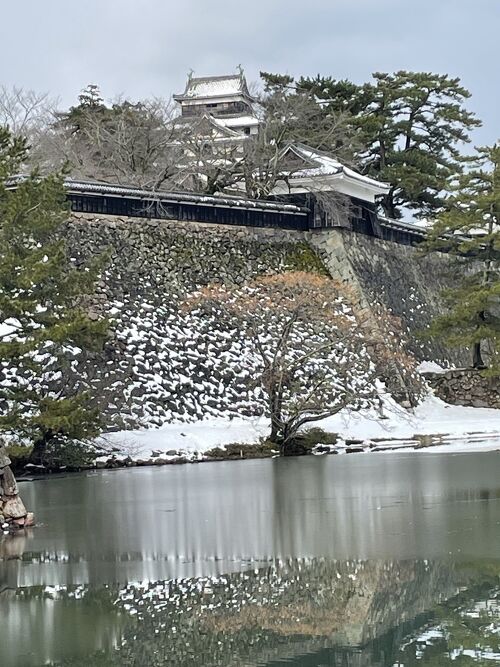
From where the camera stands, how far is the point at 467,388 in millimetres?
27766

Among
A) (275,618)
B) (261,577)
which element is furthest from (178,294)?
(275,618)

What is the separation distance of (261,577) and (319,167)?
21.6m

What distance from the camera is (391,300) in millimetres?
29359

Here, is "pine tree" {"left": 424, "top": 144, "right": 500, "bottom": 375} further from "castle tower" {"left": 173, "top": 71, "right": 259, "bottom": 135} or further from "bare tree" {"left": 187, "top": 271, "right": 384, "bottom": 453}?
"castle tower" {"left": 173, "top": 71, "right": 259, "bottom": 135}

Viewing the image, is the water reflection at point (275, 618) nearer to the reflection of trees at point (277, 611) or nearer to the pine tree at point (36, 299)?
the reflection of trees at point (277, 611)

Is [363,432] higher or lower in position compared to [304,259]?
lower

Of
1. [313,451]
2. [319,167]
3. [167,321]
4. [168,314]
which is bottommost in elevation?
[313,451]

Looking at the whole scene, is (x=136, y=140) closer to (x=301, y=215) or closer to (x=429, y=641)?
(x=301, y=215)

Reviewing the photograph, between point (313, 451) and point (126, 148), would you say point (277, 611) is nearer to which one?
point (313, 451)

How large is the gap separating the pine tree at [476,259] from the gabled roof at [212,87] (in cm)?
1954

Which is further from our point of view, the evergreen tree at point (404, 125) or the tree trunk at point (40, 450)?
the evergreen tree at point (404, 125)

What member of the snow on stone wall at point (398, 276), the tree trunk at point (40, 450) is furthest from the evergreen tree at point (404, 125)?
the tree trunk at point (40, 450)

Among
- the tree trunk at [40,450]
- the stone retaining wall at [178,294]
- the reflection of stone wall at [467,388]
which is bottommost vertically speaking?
the tree trunk at [40,450]

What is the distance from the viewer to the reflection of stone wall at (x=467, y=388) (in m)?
27.5
